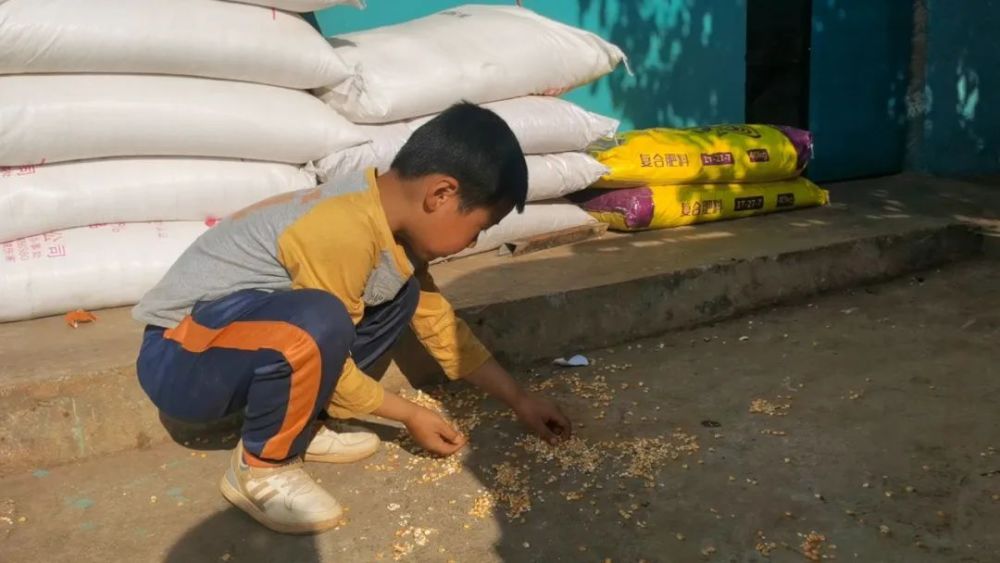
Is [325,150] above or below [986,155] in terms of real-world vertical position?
above

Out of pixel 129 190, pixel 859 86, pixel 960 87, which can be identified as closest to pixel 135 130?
pixel 129 190

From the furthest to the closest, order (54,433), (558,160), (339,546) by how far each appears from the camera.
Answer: (558,160) < (54,433) < (339,546)

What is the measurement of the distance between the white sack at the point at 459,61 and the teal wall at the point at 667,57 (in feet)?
2.24

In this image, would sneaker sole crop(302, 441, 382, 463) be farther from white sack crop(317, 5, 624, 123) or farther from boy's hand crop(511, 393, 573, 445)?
white sack crop(317, 5, 624, 123)

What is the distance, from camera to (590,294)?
11.5 feet

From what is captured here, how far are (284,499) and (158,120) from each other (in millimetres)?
1417

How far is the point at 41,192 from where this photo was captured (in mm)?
3053

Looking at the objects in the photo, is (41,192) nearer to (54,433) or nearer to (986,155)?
(54,433)

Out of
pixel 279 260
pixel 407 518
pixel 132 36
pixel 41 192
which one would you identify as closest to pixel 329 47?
pixel 132 36

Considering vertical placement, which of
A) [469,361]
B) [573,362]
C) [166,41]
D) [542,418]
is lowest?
[573,362]

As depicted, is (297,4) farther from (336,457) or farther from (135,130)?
(336,457)

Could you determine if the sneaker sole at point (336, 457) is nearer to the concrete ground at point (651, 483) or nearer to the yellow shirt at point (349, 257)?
the concrete ground at point (651, 483)

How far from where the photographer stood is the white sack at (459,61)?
3.54 metres

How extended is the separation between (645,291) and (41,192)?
2.02 metres
